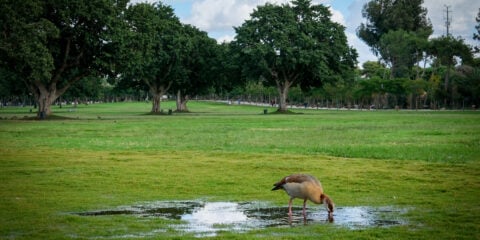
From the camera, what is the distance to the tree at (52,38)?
63656 mm

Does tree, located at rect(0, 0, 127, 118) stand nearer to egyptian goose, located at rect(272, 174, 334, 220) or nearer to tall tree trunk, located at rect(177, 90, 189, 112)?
tall tree trunk, located at rect(177, 90, 189, 112)

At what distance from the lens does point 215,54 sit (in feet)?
351

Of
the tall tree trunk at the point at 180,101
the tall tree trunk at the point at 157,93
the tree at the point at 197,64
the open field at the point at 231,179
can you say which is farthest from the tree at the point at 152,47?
the open field at the point at 231,179

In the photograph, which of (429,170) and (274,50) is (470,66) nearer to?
(274,50)

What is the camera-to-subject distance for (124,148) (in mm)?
33469

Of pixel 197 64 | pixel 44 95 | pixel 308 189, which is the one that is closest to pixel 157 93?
pixel 197 64

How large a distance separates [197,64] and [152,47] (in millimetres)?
12014

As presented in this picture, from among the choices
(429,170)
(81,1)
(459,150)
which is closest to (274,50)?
(81,1)

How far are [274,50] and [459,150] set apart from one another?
66.9 meters

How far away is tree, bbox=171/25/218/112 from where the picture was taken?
333 ft

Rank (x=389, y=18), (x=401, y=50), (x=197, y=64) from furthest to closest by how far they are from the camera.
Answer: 1. (x=389, y=18)
2. (x=401, y=50)
3. (x=197, y=64)

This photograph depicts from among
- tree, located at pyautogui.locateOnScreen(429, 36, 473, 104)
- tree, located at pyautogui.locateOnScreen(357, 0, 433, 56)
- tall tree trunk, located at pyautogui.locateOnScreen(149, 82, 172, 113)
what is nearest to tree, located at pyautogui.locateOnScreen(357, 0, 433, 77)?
tree, located at pyautogui.locateOnScreen(357, 0, 433, 56)

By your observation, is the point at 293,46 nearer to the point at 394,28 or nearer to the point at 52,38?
the point at 52,38

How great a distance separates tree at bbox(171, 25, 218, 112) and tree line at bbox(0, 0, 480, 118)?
18 cm
